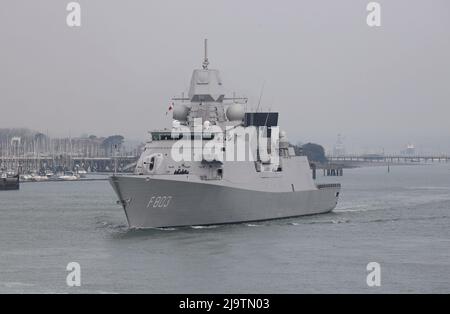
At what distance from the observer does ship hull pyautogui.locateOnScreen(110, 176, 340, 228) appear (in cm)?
3669

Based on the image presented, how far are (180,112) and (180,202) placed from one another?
23.8ft

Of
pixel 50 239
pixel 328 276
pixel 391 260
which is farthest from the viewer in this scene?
pixel 50 239

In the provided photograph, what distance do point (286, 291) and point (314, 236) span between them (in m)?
12.7

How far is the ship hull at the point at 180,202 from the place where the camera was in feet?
120

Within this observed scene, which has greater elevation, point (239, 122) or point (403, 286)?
point (239, 122)

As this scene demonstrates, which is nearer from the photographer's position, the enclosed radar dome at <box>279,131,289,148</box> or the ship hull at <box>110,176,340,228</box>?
the ship hull at <box>110,176,340,228</box>

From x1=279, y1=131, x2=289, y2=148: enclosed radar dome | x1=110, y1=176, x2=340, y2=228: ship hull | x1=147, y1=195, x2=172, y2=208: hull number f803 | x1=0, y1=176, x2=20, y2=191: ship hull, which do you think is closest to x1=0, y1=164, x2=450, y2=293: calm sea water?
x1=110, y1=176, x2=340, y2=228: ship hull

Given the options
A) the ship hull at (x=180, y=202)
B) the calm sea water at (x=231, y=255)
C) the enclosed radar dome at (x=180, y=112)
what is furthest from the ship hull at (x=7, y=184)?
the ship hull at (x=180, y=202)

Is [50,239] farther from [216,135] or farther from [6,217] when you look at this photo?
[6,217]

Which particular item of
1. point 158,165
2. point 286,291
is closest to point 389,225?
point 158,165

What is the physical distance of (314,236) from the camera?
37750mm

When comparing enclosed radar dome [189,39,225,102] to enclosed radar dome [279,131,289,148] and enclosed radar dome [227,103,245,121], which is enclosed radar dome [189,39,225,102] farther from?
enclosed radar dome [279,131,289,148]

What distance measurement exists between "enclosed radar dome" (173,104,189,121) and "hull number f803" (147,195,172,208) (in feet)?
24.0
